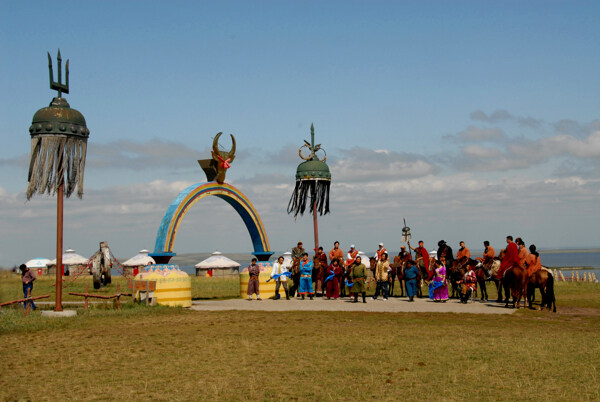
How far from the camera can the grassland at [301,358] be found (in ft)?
30.4

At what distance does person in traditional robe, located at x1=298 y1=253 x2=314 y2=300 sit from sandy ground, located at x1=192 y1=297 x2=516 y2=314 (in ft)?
2.25

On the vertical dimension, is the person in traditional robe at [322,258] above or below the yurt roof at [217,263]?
below

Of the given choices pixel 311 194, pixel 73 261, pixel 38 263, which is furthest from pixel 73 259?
pixel 311 194

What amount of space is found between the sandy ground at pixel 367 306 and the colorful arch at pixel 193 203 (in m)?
2.27

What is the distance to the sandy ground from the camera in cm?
1994

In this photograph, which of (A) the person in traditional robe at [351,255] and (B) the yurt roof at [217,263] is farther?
(B) the yurt roof at [217,263]

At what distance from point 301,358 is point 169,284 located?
10.8m

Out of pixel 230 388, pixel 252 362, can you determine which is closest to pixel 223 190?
pixel 252 362

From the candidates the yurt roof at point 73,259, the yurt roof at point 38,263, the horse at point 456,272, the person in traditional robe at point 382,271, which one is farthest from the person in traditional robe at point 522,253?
the yurt roof at point 38,263

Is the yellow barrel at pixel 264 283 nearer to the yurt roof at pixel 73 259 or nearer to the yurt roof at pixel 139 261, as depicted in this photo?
the yurt roof at pixel 139 261

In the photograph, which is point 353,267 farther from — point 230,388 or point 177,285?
point 230,388

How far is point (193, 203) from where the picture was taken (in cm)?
2345

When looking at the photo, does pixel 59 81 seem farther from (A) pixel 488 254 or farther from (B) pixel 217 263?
(B) pixel 217 263

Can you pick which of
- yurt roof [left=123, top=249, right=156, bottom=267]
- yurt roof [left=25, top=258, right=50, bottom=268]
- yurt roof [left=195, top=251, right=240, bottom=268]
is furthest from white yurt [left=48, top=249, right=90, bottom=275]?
yurt roof [left=195, top=251, right=240, bottom=268]
